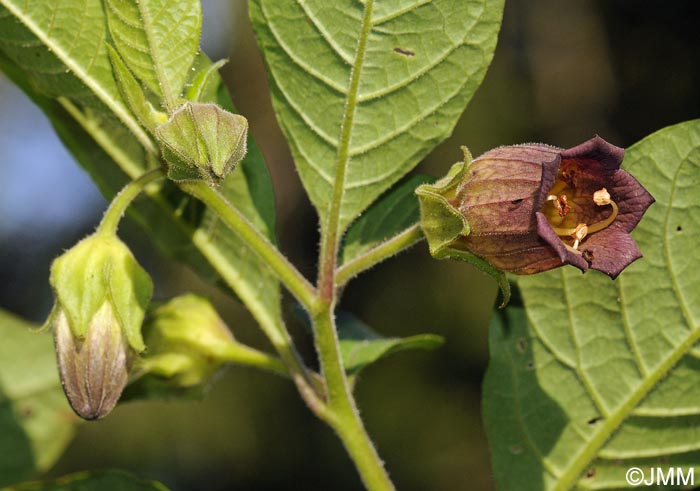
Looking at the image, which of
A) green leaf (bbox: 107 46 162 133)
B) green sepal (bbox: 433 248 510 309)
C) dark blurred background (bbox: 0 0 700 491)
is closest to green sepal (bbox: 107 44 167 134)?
green leaf (bbox: 107 46 162 133)

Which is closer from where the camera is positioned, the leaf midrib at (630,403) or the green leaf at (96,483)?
the leaf midrib at (630,403)

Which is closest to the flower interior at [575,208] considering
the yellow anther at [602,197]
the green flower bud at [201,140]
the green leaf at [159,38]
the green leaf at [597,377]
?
the yellow anther at [602,197]

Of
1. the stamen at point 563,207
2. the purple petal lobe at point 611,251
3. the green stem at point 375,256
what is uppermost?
the green stem at point 375,256

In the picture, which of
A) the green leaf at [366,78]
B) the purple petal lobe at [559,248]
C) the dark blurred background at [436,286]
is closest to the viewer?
the purple petal lobe at [559,248]

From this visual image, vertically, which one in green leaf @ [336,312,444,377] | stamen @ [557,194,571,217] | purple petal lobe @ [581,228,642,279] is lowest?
green leaf @ [336,312,444,377]

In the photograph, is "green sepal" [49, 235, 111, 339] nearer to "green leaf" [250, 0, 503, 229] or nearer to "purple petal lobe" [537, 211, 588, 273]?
"green leaf" [250, 0, 503, 229]

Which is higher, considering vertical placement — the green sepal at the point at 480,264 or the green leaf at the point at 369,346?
the green sepal at the point at 480,264

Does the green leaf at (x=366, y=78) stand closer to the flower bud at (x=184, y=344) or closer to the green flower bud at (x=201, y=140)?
the green flower bud at (x=201, y=140)
